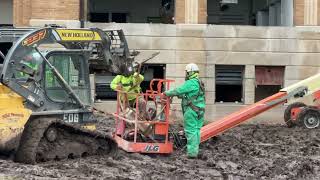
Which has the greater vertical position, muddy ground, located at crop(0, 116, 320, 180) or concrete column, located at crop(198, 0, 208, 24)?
concrete column, located at crop(198, 0, 208, 24)

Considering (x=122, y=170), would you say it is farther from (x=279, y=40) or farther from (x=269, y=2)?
(x=269, y=2)

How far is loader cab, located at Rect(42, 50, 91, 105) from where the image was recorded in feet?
32.7

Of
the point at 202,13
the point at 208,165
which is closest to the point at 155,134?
the point at 208,165

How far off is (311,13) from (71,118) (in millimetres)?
12004

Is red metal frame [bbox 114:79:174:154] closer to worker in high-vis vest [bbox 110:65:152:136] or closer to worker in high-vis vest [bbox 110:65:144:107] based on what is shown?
worker in high-vis vest [bbox 110:65:152:136]

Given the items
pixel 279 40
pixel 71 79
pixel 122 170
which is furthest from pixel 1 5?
pixel 122 170

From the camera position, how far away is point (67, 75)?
33.7 feet

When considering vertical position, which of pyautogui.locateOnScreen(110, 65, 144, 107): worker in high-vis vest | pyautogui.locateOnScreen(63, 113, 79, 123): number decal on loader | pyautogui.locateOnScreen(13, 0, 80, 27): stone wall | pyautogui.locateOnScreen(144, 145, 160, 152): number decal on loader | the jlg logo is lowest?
pyautogui.locateOnScreen(144, 145, 160, 152): number decal on loader

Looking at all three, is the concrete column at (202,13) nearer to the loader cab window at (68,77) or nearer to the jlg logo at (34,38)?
the loader cab window at (68,77)

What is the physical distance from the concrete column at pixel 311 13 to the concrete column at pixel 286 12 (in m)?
0.52

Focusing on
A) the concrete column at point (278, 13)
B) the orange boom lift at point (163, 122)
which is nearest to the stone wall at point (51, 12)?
the concrete column at point (278, 13)

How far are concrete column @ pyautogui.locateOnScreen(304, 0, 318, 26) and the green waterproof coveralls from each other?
9.74m

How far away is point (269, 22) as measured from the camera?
23.2 metres

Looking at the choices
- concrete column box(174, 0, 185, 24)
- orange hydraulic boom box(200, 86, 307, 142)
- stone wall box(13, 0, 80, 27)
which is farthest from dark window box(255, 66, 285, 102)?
stone wall box(13, 0, 80, 27)
